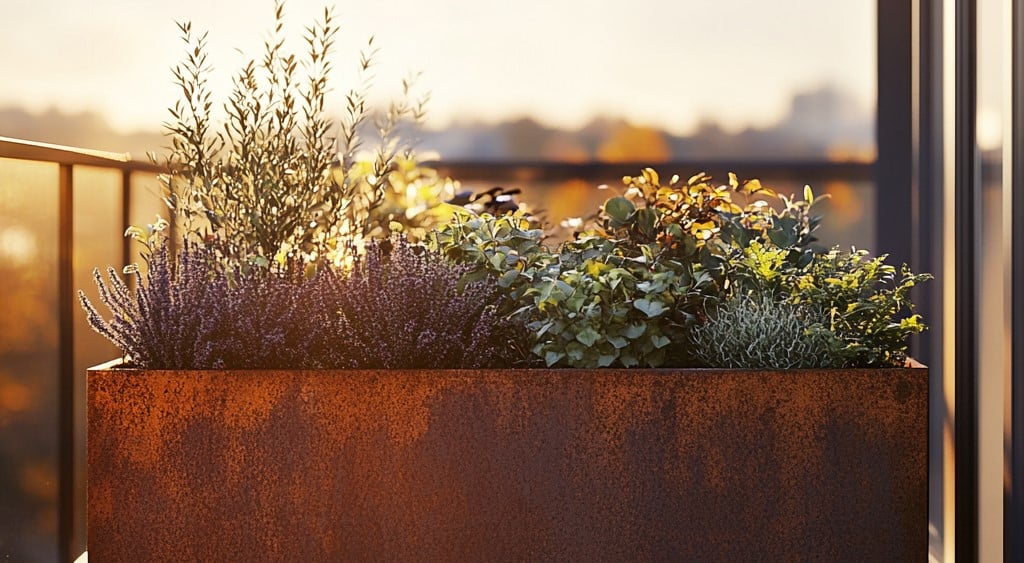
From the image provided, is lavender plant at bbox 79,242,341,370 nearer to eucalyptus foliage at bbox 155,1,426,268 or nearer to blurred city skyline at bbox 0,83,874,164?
eucalyptus foliage at bbox 155,1,426,268

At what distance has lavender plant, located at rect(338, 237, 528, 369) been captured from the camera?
5.97 ft

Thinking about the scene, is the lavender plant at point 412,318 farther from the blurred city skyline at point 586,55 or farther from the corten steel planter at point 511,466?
the blurred city skyline at point 586,55

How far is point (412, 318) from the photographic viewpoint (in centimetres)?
184

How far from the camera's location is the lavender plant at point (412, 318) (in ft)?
5.97

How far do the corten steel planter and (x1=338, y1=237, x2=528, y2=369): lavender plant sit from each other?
9 centimetres

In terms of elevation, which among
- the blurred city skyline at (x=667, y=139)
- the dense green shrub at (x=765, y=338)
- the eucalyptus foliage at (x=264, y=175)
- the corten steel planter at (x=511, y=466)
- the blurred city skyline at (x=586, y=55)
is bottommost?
the corten steel planter at (x=511, y=466)

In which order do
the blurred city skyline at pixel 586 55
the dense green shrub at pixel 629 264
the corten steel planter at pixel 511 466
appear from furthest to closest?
the blurred city skyline at pixel 586 55 < the dense green shrub at pixel 629 264 < the corten steel planter at pixel 511 466

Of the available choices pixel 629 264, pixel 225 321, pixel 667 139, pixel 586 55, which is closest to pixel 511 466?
pixel 629 264

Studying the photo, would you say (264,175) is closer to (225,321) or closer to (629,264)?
(225,321)

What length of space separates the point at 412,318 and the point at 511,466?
1.19 feet

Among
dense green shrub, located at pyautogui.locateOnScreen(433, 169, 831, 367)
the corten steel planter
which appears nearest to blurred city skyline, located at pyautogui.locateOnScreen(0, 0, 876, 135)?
dense green shrub, located at pyautogui.locateOnScreen(433, 169, 831, 367)

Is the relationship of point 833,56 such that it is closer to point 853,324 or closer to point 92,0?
point 853,324

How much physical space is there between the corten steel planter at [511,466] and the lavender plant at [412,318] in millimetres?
89

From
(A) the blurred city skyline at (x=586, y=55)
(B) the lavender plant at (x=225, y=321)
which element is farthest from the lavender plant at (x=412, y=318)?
(A) the blurred city skyline at (x=586, y=55)
